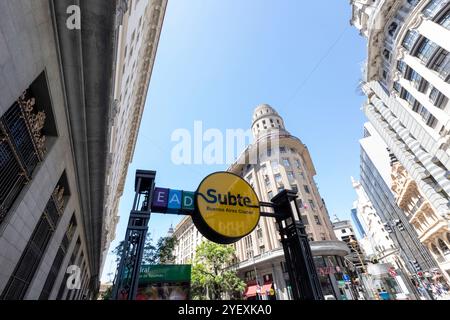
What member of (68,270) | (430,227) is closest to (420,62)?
(430,227)

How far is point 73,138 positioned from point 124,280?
757 cm

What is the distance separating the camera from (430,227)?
105 feet

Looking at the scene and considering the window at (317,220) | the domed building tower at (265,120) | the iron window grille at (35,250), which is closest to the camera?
the iron window grille at (35,250)

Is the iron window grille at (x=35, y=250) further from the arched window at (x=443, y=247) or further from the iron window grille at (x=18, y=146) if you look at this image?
the arched window at (x=443, y=247)

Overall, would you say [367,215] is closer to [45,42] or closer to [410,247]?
[410,247]

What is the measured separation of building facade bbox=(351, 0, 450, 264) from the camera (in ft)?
66.5

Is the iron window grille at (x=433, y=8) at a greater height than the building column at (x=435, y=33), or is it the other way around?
the iron window grille at (x=433, y=8)

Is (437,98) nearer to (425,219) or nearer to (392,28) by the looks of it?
(392,28)

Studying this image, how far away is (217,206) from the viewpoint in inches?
231

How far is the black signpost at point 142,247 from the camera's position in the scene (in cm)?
428

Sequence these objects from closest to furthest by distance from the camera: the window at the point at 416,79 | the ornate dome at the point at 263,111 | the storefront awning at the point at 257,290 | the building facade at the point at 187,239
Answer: the window at the point at 416,79 < the storefront awning at the point at 257,290 < the ornate dome at the point at 263,111 < the building facade at the point at 187,239

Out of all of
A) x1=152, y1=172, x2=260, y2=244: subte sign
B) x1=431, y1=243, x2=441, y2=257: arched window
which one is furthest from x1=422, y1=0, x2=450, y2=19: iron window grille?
x1=431, y1=243, x2=441, y2=257: arched window

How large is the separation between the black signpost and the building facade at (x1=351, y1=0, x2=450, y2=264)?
23.4m
